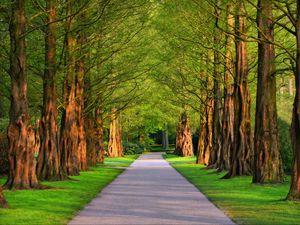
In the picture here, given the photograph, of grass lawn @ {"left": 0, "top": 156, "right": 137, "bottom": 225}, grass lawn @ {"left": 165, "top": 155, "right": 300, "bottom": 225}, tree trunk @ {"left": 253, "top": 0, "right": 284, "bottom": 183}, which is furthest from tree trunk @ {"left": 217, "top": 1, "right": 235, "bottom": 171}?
grass lawn @ {"left": 0, "top": 156, "right": 137, "bottom": 225}

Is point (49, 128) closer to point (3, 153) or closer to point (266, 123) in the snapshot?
point (3, 153)

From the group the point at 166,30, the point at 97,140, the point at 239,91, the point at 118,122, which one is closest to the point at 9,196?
the point at 239,91

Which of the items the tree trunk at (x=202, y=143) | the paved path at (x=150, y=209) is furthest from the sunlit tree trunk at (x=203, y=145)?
the paved path at (x=150, y=209)

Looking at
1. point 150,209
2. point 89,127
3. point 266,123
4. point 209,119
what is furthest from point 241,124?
point 209,119

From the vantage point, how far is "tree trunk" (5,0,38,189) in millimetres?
21391

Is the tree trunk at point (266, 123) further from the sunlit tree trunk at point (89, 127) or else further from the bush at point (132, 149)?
the bush at point (132, 149)

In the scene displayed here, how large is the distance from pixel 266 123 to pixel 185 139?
45.5m

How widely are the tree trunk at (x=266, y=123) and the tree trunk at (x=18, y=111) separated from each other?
8.45 m

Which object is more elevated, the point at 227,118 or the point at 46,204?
the point at 227,118

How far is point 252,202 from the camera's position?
59.1ft

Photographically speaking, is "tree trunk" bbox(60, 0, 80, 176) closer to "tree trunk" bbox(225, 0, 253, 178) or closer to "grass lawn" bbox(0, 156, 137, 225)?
"grass lawn" bbox(0, 156, 137, 225)

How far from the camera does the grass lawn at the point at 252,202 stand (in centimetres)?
1393

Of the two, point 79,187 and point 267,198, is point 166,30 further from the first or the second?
point 267,198

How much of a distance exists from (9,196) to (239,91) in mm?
13847
